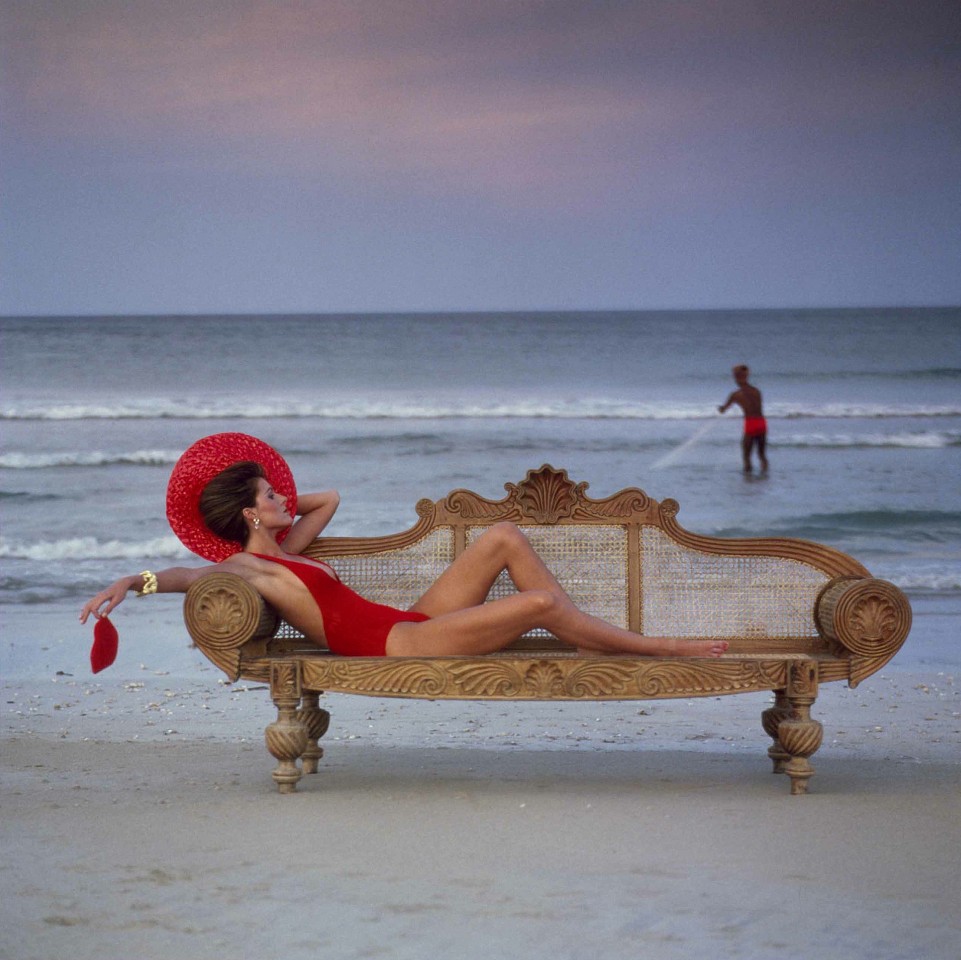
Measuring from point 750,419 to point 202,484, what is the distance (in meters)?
12.1

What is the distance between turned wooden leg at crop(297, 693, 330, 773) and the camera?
3.58m

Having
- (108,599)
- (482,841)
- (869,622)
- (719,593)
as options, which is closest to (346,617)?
(108,599)

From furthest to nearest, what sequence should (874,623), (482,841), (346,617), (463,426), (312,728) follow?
(463,426)
(312,728)
(346,617)
(874,623)
(482,841)

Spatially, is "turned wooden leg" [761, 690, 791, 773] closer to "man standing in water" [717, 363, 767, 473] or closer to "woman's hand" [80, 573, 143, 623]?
"woman's hand" [80, 573, 143, 623]

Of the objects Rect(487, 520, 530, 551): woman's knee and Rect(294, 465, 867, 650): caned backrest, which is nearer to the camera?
Rect(487, 520, 530, 551): woman's knee

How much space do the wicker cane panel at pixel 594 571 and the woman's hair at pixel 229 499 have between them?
0.62 m

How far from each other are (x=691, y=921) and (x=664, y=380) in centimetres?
1665

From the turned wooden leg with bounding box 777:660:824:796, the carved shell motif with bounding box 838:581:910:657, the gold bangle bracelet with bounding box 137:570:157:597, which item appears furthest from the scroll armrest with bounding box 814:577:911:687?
the gold bangle bracelet with bounding box 137:570:157:597

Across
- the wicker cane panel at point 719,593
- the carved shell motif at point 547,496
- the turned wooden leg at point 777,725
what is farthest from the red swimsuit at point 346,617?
the turned wooden leg at point 777,725

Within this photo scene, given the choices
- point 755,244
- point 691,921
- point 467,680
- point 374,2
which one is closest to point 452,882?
point 691,921

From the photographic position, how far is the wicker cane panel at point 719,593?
12.3 ft

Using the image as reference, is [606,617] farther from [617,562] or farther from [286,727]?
[286,727]

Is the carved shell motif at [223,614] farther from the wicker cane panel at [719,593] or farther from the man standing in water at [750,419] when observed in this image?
the man standing in water at [750,419]

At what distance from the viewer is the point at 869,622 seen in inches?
131
